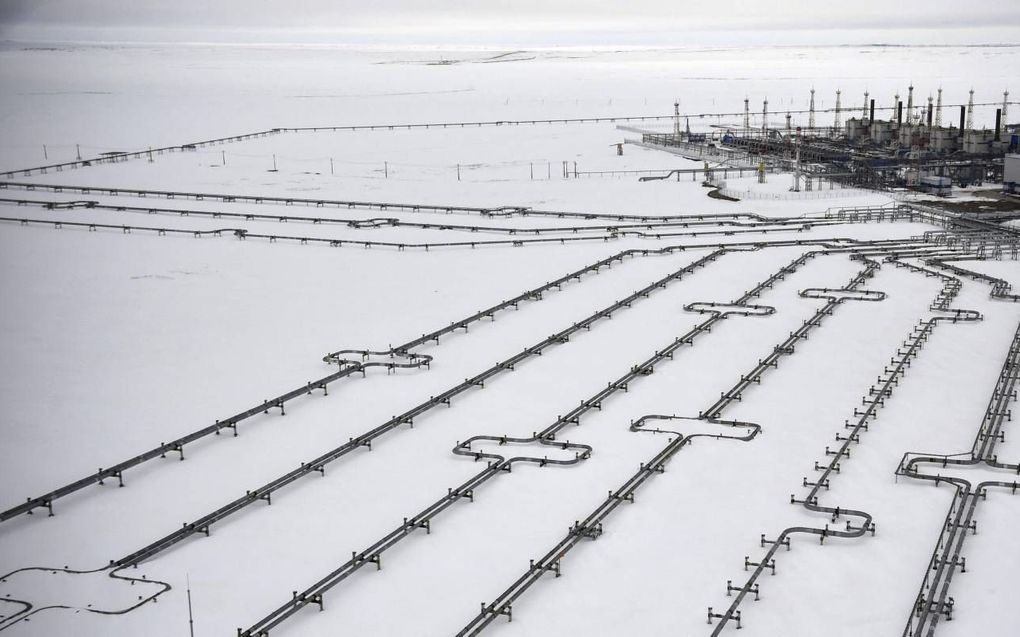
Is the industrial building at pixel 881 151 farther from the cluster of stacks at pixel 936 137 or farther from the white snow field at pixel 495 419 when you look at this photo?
the white snow field at pixel 495 419

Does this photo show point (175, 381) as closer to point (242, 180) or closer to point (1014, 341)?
point (1014, 341)

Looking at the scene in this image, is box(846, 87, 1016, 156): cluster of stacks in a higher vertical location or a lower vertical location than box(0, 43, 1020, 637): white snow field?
higher

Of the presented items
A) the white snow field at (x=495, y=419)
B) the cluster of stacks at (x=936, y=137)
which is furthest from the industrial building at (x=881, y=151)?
the white snow field at (x=495, y=419)

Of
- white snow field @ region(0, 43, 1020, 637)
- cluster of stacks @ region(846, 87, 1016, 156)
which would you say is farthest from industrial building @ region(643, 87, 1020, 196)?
white snow field @ region(0, 43, 1020, 637)

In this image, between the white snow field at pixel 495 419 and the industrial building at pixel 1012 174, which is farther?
the industrial building at pixel 1012 174

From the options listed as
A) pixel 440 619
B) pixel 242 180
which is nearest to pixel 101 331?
pixel 440 619

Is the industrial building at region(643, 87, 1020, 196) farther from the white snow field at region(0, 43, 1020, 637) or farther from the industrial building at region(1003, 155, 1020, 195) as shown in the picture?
the white snow field at region(0, 43, 1020, 637)

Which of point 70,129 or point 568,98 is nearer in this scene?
point 70,129

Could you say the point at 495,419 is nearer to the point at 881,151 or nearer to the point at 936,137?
the point at 936,137
